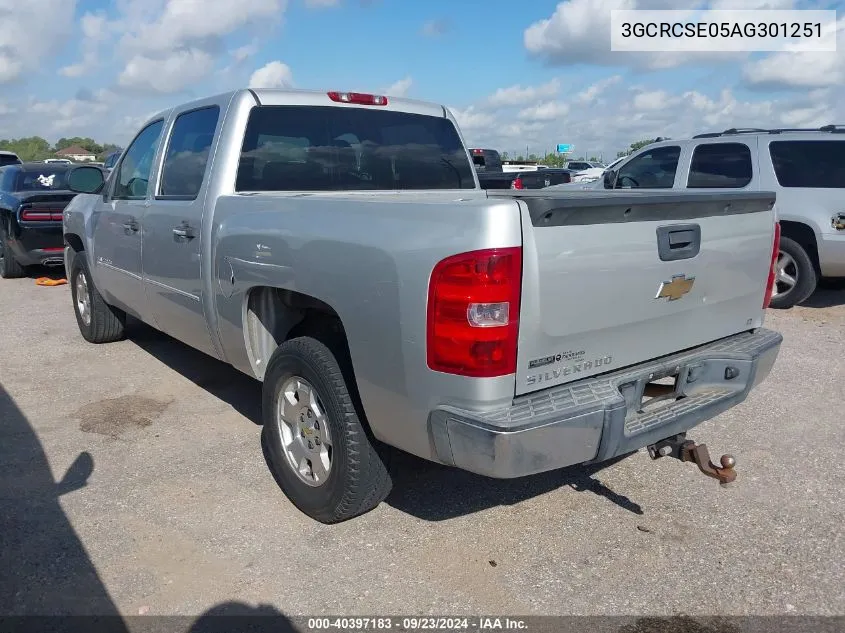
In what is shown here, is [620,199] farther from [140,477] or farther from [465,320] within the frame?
[140,477]

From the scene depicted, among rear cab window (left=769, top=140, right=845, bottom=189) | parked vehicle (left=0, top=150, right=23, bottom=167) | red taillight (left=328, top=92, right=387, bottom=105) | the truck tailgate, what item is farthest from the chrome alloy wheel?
parked vehicle (left=0, top=150, right=23, bottom=167)

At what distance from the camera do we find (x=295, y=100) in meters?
4.14

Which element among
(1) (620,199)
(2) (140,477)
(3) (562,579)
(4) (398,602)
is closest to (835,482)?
(3) (562,579)

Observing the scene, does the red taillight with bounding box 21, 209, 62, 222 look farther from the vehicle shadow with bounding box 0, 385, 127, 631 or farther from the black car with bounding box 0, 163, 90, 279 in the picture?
the vehicle shadow with bounding box 0, 385, 127, 631

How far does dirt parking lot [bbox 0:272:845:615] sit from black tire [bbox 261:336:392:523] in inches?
6.2

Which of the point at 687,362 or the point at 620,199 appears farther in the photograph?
the point at 687,362

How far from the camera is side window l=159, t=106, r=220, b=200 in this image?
160 inches

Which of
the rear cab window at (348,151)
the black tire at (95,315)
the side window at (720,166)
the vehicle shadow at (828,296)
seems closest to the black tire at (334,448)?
the rear cab window at (348,151)

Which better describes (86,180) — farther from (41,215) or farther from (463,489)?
(41,215)

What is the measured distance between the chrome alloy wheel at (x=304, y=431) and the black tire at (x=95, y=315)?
327 centimetres

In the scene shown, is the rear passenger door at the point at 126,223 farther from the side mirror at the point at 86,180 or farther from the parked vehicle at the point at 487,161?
the parked vehicle at the point at 487,161

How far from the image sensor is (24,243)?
9688mm

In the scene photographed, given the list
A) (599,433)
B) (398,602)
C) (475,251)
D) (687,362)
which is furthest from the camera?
(687,362)

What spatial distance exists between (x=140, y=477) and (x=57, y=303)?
563cm
